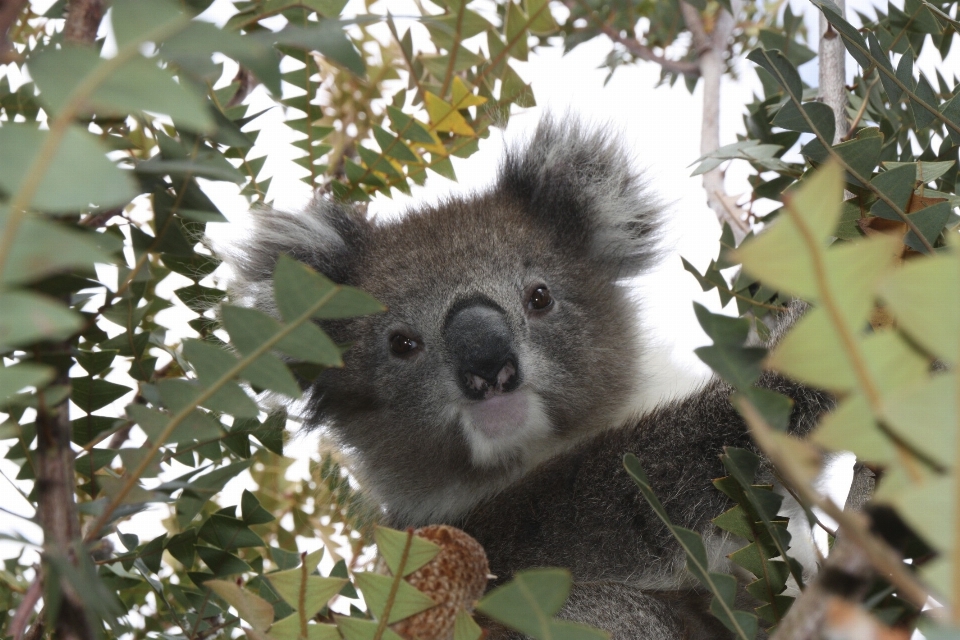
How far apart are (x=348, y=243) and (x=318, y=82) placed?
0.83m

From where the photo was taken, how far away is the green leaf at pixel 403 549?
0.93 metres

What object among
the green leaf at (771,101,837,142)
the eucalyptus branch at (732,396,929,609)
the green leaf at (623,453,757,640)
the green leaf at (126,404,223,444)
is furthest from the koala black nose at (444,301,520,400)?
the eucalyptus branch at (732,396,929,609)

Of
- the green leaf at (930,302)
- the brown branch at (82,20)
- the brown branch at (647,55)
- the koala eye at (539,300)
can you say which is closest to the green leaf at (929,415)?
the green leaf at (930,302)

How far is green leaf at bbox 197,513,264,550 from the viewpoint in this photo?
146 centimetres

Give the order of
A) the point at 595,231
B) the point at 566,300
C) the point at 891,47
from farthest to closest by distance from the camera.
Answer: the point at 595,231
the point at 566,300
the point at 891,47

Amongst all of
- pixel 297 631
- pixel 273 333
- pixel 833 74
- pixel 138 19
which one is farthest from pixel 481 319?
pixel 138 19

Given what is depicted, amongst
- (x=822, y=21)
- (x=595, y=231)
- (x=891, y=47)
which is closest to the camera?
(x=891, y=47)

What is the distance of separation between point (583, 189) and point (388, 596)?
7.01 feet

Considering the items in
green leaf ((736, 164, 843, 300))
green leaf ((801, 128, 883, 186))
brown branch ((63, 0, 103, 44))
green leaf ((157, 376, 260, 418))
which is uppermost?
brown branch ((63, 0, 103, 44))

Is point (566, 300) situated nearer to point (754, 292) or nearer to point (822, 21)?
point (754, 292)

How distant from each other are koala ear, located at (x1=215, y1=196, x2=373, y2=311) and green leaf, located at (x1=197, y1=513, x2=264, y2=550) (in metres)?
1.25

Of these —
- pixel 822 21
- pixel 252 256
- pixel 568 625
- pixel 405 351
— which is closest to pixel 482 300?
pixel 405 351

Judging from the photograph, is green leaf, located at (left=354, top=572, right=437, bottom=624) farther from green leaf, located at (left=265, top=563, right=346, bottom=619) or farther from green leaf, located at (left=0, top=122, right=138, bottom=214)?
green leaf, located at (left=0, top=122, right=138, bottom=214)

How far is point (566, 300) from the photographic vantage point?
2.75m
